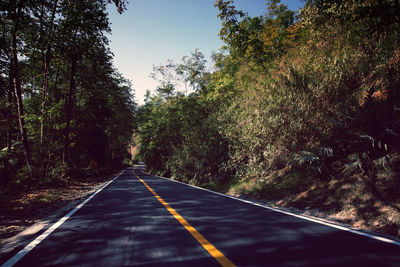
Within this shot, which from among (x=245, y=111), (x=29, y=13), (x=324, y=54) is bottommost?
(x=245, y=111)

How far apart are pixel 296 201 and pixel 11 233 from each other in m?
6.94

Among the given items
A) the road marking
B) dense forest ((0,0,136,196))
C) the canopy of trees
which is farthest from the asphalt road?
dense forest ((0,0,136,196))

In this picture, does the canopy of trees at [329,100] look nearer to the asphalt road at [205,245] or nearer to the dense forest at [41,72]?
the asphalt road at [205,245]

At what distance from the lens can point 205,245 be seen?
3.22m

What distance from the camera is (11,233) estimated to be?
4.22 m

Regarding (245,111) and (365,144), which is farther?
(245,111)

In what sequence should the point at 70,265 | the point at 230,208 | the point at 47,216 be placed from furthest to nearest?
the point at 230,208
the point at 47,216
the point at 70,265

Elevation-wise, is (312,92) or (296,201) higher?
(312,92)

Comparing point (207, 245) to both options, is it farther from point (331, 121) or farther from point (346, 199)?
point (331, 121)

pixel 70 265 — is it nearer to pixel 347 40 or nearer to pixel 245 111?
pixel 245 111

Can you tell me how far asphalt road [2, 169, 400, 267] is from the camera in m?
2.74

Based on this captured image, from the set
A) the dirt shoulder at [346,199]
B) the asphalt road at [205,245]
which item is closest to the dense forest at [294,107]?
the dirt shoulder at [346,199]

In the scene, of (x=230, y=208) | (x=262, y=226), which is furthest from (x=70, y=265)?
(x=230, y=208)

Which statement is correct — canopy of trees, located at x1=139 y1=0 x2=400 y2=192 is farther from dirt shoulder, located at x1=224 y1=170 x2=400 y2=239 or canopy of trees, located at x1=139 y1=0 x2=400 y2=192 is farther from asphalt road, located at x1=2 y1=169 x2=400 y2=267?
asphalt road, located at x1=2 y1=169 x2=400 y2=267
